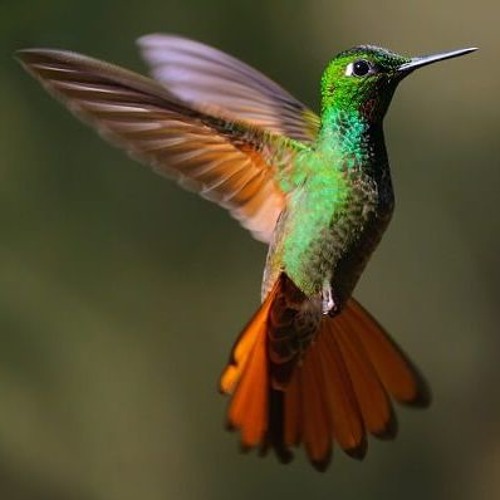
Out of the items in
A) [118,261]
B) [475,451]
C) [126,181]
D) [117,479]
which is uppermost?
[126,181]

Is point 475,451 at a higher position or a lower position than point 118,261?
lower

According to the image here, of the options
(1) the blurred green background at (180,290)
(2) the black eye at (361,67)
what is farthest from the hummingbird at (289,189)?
(1) the blurred green background at (180,290)

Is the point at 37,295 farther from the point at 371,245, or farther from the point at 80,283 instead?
the point at 371,245

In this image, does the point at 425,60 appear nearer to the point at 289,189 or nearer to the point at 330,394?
the point at 289,189

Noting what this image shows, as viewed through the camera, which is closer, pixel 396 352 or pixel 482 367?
pixel 396 352

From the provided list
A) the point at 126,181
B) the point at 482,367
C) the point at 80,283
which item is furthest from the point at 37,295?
the point at 482,367

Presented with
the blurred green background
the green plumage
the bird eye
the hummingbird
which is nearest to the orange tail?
the hummingbird

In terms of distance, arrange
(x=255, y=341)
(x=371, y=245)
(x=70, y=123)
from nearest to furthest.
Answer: (x=371, y=245)
(x=255, y=341)
(x=70, y=123)

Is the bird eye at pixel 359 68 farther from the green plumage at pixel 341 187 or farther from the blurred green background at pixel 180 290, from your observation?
the blurred green background at pixel 180 290
